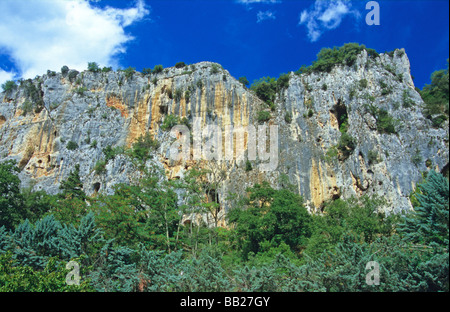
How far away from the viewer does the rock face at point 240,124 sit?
109 ft

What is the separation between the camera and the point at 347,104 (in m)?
36.2

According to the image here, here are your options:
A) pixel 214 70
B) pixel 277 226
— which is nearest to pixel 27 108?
pixel 214 70

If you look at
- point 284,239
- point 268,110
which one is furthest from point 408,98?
point 284,239

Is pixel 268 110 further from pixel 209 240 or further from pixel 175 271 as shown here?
pixel 175 271

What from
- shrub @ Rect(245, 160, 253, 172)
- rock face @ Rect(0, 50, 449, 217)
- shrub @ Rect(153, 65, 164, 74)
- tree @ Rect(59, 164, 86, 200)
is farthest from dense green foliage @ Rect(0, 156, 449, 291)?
shrub @ Rect(153, 65, 164, 74)

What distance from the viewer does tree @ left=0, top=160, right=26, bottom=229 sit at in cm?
2214

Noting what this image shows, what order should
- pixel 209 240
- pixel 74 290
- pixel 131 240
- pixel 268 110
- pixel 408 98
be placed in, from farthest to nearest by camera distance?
1. pixel 268 110
2. pixel 408 98
3. pixel 209 240
4. pixel 131 240
5. pixel 74 290

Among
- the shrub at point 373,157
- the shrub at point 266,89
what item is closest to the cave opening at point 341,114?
the shrub at point 373,157

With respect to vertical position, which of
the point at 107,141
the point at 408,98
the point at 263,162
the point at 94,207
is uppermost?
the point at 408,98

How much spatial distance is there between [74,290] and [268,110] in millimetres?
30965

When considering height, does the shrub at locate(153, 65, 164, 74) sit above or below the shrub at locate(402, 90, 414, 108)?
above

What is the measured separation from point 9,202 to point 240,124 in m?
23.2

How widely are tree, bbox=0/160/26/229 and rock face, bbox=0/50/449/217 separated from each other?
9660mm

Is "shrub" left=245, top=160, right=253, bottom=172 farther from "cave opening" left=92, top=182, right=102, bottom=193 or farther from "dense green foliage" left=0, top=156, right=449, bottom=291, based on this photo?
"cave opening" left=92, top=182, right=102, bottom=193
